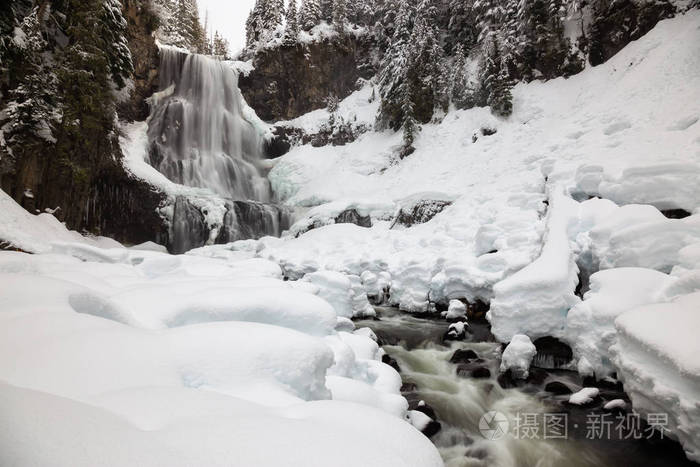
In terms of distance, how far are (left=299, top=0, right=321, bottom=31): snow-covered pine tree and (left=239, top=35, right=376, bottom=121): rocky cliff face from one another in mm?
2283

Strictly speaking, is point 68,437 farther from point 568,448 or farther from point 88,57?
point 88,57

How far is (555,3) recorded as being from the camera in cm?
1966

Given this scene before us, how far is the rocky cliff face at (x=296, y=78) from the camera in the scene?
30.5 m

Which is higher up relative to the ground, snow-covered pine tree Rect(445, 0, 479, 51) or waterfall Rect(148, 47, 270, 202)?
snow-covered pine tree Rect(445, 0, 479, 51)

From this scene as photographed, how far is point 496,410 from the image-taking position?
5.18 meters

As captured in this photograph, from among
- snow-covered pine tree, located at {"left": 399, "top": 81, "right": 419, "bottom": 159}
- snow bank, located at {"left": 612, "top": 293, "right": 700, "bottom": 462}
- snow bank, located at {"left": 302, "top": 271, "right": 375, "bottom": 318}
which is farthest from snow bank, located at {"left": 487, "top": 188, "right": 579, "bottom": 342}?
snow-covered pine tree, located at {"left": 399, "top": 81, "right": 419, "bottom": 159}

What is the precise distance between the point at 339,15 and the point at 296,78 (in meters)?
8.01

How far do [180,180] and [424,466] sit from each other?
2470cm

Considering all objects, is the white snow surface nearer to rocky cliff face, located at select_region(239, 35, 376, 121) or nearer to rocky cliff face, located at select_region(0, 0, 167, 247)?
rocky cliff face, located at select_region(0, 0, 167, 247)

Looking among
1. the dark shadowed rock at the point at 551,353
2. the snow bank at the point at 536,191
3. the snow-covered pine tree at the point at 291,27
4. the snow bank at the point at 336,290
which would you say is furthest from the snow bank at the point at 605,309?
the snow-covered pine tree at the point at 291,27

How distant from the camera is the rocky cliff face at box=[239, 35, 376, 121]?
100 feet

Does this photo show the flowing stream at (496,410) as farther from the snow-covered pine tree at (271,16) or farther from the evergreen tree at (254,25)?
the evergreen tree at (254,25)

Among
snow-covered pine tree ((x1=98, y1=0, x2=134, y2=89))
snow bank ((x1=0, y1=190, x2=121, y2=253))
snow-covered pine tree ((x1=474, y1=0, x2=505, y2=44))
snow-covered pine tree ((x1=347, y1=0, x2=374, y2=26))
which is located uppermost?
snow-covered pine tree ((x1=347, y1=0, x2=374, y2=26))

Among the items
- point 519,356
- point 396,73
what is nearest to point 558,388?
point 519,356
